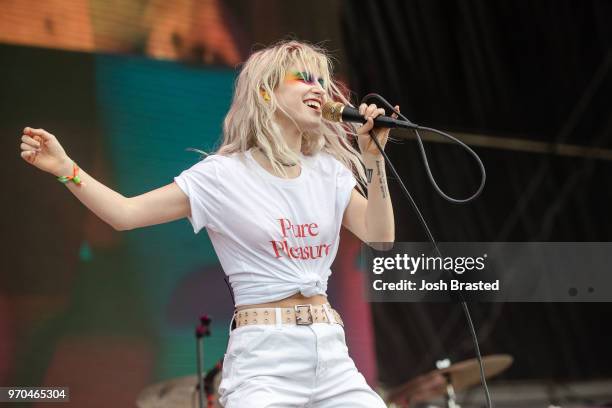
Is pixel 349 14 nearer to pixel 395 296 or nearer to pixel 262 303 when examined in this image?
pixel 395 296

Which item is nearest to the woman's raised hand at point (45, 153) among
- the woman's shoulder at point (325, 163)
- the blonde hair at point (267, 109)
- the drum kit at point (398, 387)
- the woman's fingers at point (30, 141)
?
the woman's fingers at point (30, 141)

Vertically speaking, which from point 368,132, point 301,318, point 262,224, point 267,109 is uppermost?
point 267,109

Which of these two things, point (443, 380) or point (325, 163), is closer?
point (325, 163)

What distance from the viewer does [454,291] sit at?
4.71 m

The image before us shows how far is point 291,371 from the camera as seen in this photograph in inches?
97.5

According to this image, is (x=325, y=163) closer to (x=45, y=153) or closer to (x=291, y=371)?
(x=291, y=371)

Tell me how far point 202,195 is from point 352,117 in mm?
466

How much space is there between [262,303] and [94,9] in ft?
7.21

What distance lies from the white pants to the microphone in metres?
0.56

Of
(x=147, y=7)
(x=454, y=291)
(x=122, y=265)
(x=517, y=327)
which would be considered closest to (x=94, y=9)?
(x=147, y=7)

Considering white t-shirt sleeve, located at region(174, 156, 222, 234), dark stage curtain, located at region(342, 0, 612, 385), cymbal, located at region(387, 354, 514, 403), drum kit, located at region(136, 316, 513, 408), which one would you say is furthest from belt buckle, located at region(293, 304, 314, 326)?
dark stage curtain, located at region(342, 0, 612, 385)

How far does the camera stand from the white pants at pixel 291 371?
2.46 meters

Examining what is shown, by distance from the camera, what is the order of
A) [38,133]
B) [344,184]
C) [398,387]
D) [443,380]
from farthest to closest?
1. [398,387]
2. [443,380]
3. [344,184]
4. [38,133]

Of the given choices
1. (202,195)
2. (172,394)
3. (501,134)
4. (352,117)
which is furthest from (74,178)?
(501,134)
